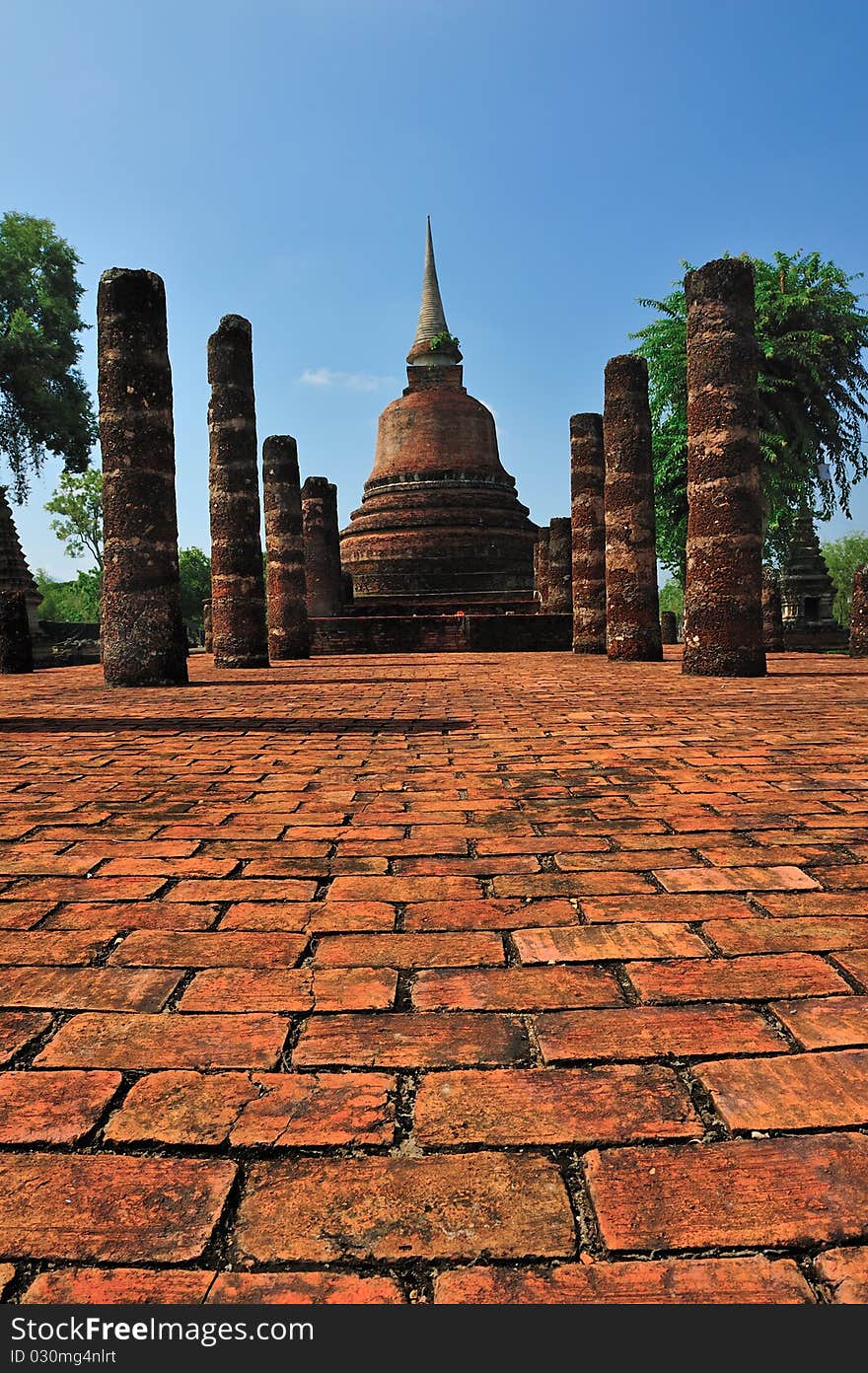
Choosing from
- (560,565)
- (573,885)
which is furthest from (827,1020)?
(560,565)

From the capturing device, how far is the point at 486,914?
81.0 inches

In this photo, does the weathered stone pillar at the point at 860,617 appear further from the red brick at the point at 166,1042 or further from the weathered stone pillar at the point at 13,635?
the red brick at the point at 166,1042

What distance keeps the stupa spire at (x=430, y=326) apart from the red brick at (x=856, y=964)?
31.6m

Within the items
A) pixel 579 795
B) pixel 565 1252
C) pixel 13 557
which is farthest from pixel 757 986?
pixel 13 557

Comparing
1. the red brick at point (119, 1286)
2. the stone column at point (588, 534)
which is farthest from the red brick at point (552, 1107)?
the stone column at point (588, 534)

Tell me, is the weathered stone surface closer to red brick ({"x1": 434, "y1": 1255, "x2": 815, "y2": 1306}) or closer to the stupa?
the stupa

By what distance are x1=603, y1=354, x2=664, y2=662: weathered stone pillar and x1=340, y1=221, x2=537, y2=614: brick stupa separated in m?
10.0

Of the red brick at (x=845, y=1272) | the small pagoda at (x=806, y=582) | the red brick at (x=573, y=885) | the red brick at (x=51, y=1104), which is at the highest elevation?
the small pagoda at (x=806, y=582)

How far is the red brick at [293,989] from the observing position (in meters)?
1.61

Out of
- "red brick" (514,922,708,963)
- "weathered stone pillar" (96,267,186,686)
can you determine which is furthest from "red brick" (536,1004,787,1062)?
"weathered stone pillar" (96,267,186,686)

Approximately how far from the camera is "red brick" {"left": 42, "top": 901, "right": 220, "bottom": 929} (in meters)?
2.04

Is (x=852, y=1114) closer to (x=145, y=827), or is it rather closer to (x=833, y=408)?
(x=145, y=827)

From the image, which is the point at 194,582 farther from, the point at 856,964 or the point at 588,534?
the point at 856,964

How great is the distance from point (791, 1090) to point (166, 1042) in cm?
101
